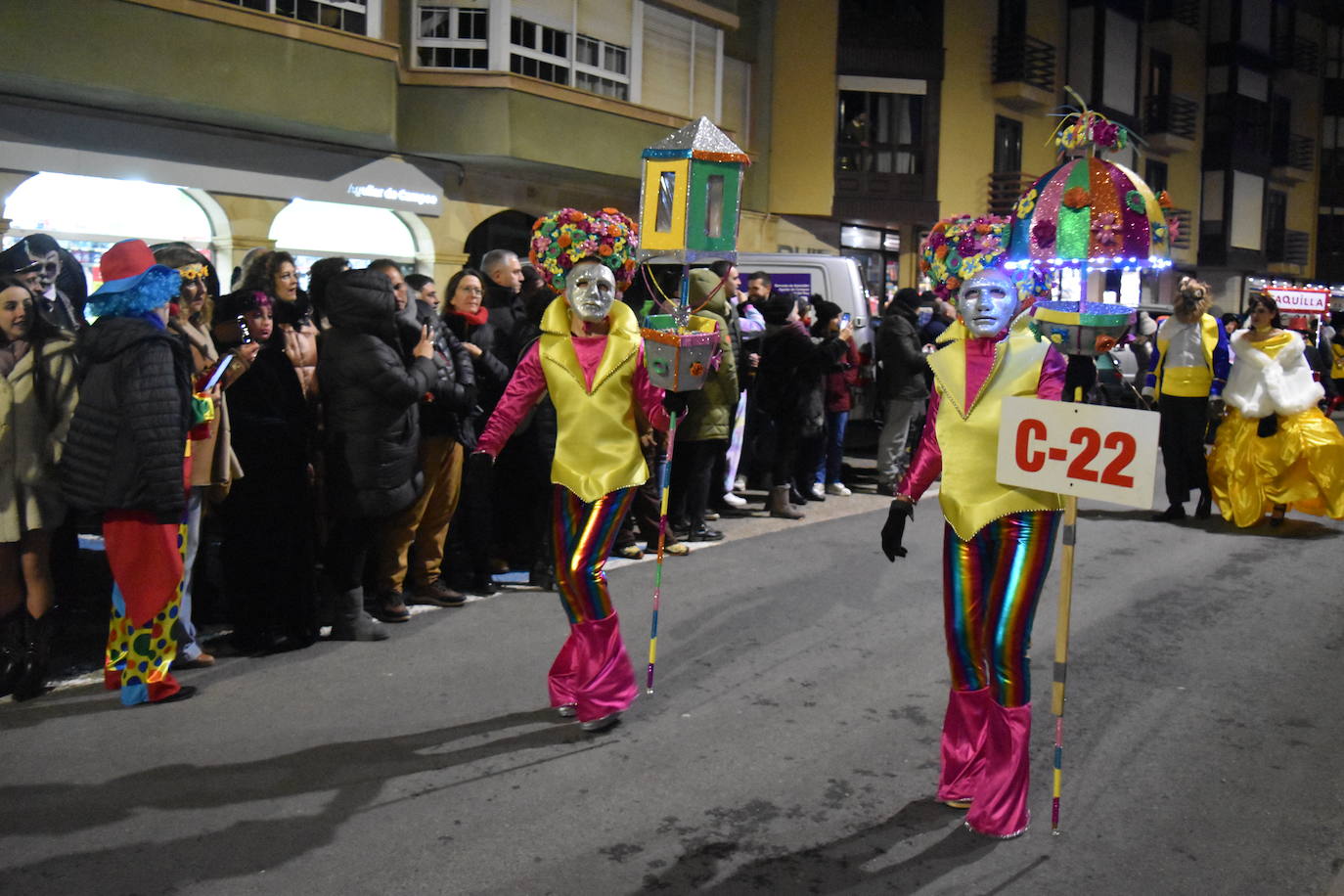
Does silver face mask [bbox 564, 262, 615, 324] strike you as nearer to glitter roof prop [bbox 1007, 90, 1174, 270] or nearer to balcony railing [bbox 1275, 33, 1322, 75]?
glitter roof prop [bbox 1007, 90, 1174, 270]

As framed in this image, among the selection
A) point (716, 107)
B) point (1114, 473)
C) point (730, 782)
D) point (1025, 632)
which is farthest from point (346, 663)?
point (716, 107)

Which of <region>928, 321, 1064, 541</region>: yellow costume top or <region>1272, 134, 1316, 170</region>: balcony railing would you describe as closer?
<region>928, 321, 1064, 541</region>: yellow costume top

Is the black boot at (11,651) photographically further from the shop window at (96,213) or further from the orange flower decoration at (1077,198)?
the shop window at (96,213)

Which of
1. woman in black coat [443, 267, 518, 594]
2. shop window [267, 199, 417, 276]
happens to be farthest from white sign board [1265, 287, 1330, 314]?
woman in black coat [443, 267, 518, 594]

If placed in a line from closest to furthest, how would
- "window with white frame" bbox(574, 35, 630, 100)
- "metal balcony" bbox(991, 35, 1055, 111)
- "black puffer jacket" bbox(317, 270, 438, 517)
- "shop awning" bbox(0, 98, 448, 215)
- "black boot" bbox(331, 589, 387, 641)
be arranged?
1. "black puffer jacket" bbox(317, 270, 438, 517)
2. "black boot" bbox(331, 589, 387, 641)
3. "shop awning" bbox(0, 98, 448, 215)
4. "window with white frame" bbox(574, 35, 630, 100)
5. "metal balcony" bbox(991, 35, 1055, 111)

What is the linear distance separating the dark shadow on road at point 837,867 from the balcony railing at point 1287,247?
4403 centimetres

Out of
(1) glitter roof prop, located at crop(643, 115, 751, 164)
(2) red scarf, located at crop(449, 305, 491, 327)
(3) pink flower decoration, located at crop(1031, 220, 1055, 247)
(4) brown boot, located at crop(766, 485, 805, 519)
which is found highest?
(1) glitter roof prop, located at crop(643, 115, 751, 164)

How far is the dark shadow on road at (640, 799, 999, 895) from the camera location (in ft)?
13.0

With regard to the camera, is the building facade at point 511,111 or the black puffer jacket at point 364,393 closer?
the black puffer jacket at point 364,393

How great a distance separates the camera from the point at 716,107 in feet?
71.6

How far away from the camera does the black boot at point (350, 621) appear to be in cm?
669

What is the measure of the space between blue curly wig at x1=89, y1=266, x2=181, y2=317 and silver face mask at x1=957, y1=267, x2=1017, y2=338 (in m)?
3.45

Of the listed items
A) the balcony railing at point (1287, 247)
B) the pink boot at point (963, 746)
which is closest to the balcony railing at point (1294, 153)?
the balcony railing at point (1287, 247)

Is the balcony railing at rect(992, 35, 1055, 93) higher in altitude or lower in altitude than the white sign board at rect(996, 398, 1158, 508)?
higher
